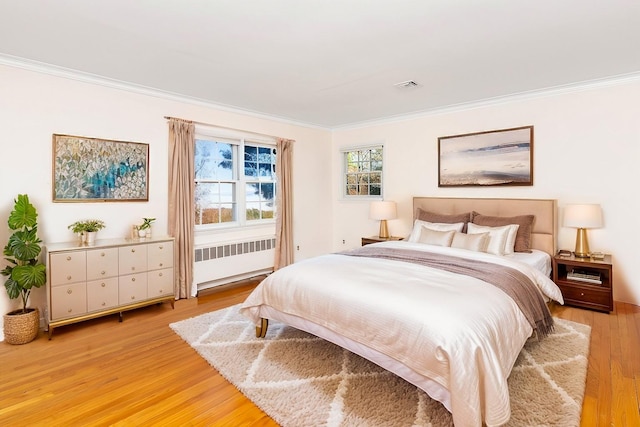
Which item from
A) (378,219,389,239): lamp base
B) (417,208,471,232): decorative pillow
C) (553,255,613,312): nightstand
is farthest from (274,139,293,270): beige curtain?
(553,255,613,312): nightstand

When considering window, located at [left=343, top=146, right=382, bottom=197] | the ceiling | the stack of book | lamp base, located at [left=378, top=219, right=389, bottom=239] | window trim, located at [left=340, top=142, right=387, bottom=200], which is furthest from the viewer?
window, located at [left=343, top=146, right=382, bottom=197]

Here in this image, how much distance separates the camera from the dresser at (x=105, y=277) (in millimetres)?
2924

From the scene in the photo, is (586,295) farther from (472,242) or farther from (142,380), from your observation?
(142,380)

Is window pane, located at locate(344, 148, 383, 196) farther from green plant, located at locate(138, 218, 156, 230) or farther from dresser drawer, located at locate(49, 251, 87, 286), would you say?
dresser drawer, located at locate(49, 251, 87, 286)

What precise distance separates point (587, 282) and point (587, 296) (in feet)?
0.48

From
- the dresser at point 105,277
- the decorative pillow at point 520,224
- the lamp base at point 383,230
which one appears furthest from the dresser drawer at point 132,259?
the decorative pillow at point 520,224

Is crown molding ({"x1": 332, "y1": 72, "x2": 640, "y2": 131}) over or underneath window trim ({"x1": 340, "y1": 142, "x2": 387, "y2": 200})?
over

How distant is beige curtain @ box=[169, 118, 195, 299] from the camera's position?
156 inches

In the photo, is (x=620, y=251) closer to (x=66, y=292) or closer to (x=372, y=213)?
(x=372, y=213)

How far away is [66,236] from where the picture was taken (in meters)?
3.29

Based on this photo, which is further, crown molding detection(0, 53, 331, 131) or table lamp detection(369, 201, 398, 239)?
table lamp detection(369, 201, 398, 239)

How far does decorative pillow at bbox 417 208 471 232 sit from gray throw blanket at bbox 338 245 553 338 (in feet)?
4.09

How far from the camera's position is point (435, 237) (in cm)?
383

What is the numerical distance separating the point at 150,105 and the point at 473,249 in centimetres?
397
